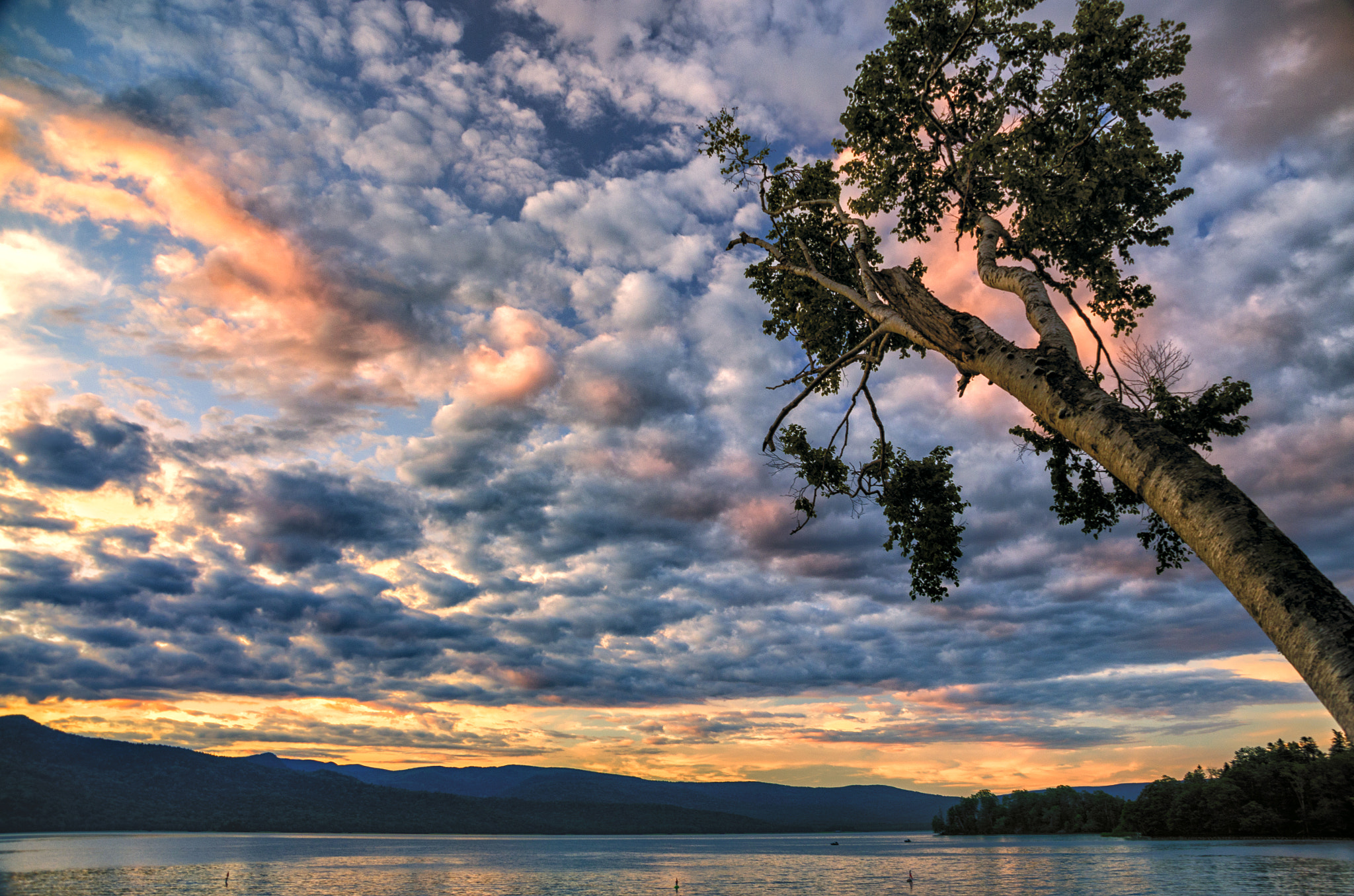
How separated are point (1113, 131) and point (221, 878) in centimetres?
17471

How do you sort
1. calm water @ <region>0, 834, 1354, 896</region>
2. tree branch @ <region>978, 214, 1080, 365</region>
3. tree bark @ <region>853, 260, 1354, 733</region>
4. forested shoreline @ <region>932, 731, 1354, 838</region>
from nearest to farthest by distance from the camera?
tree bark @ <region>853, 260, 1354, 733</region> → tree branch @ <region>978, 214, 1080, 365</region> → calm water @ <region>0, 834, 1354, 896</region> → forested shoreline @ <region>932, 731, 1354, 838</region>

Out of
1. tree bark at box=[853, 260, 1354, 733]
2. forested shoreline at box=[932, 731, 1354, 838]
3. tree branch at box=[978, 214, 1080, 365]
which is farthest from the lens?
forested shoreline at box=[932, 731, 1354, 838]

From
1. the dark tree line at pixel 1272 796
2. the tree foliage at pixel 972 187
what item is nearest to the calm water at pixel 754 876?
the dark tree line at pixel 1272 796

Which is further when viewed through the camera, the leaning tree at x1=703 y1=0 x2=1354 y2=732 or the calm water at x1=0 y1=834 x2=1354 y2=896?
the calm water at x1=0 y1=834 x2=1354 y2=896

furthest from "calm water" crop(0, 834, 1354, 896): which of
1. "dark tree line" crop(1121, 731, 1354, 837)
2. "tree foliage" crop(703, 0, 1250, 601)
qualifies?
"tree foliage" crop(703, 0, 1250, 601)

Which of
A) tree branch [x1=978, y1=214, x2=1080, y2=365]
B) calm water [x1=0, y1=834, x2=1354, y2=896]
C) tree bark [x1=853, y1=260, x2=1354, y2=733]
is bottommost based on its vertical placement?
calm water [x1=0, y1=834, x2=1354, y2=896]

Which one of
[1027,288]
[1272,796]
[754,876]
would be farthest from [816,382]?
[1272,796]

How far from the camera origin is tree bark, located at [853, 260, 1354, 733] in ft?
18.5

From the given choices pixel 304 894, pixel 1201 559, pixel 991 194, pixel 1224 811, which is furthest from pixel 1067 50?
pixel 1224 811

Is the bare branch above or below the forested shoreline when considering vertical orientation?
above

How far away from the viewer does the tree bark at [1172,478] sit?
5629mm

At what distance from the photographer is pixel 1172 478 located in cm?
714

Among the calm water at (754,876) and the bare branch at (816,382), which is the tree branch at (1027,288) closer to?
the bare branch at (816,382)

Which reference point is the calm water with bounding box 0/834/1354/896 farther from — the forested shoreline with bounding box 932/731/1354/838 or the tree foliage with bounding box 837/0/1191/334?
the tree foliage with bounding box 837/0/1191/334
